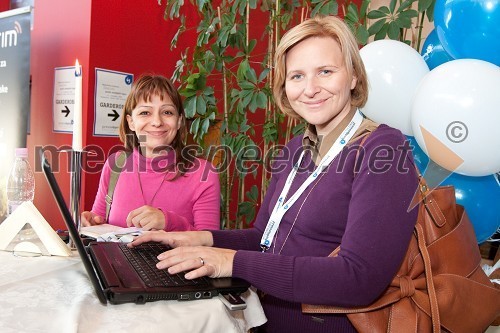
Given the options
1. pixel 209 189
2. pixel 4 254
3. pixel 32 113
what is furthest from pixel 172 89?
pixel 32 113

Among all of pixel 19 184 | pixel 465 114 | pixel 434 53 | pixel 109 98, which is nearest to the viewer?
pixel 19 184

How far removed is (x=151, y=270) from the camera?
91 cm

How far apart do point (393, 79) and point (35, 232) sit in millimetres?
1340

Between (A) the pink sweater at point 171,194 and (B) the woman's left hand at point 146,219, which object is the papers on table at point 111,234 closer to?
(B) the woman's left hand at point 146,219

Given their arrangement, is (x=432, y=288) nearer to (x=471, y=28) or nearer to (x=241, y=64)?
(x=471, y=28)

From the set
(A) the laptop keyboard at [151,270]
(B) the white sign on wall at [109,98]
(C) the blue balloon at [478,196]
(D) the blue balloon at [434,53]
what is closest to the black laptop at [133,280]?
(A) the laptop keyboard at [151,270]

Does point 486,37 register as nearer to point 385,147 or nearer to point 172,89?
point 385,147

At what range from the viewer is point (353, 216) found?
949 mm

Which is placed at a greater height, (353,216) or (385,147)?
(385,147)

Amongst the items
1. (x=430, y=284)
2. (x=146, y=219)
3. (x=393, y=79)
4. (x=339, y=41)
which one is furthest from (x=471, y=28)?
(x=146, y=219)

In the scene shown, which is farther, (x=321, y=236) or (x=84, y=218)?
(x=84, y=218)

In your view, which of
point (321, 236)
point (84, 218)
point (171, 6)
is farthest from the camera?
point (171, 6)

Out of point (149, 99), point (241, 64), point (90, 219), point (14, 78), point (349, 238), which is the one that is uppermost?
point (241, 64)

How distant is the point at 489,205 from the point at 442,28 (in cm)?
66
